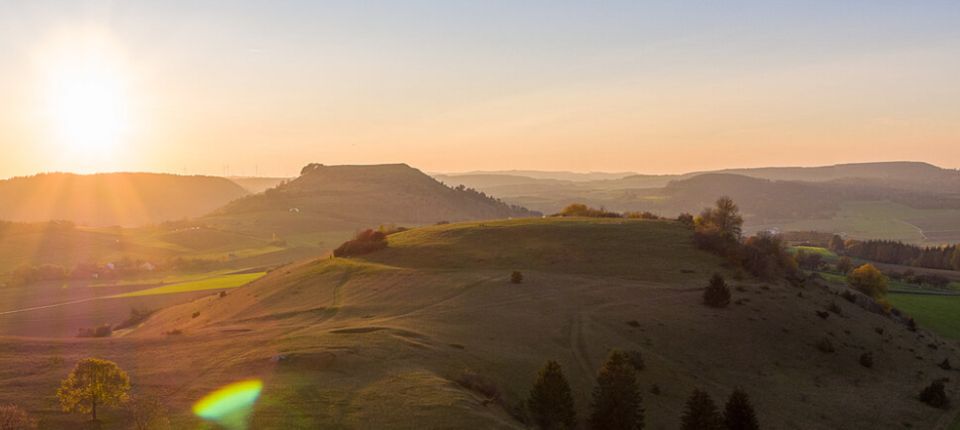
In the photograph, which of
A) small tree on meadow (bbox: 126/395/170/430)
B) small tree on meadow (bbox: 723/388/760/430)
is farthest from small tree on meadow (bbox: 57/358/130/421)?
small tree on meadow (bbox: 723/388/760/430)

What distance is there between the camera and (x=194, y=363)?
3288cm

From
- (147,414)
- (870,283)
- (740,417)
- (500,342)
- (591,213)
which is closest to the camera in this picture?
(147,414)

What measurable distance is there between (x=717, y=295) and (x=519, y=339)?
21808mm

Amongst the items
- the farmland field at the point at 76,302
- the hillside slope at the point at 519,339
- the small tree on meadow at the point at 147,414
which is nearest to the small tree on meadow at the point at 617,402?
the hillside slope at the point at 519,339

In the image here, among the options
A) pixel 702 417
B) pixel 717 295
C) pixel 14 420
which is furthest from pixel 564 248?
pixel 14 420

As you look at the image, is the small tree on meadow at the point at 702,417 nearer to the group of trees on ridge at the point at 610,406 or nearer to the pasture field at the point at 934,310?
the group of trees on ridge at the point at 610,406

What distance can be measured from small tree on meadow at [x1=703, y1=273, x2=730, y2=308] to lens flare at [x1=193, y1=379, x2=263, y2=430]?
40294 mm

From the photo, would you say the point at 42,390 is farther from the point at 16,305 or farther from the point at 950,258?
the point at 950,258

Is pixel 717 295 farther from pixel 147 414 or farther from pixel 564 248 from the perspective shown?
pixel 147 414

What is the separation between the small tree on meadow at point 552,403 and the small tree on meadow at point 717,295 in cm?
2882

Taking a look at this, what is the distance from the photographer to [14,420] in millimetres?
21516

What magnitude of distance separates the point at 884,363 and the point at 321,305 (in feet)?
162

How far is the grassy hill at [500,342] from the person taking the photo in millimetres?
28797

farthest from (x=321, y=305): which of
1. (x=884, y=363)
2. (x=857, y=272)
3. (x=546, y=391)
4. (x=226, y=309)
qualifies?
(x=857, y=272)
